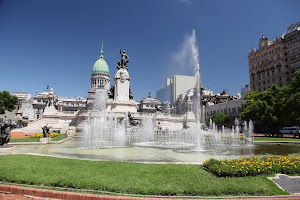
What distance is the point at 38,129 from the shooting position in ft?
134

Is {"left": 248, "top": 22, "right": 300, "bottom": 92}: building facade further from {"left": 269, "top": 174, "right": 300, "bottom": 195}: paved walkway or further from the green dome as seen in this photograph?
the green dome

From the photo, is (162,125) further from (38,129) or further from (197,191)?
(197,191)

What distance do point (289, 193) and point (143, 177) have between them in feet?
15.2

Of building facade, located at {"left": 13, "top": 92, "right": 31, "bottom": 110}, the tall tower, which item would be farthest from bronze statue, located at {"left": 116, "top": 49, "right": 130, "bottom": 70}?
building facade, located at {"left": 13, "top": 92, "right": 31, "bottom": 110}

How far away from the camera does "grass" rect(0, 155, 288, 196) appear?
20.9 ft

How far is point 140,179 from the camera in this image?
7.12 meters

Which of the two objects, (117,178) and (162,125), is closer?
(117,178)

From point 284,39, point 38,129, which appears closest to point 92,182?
point 38,129

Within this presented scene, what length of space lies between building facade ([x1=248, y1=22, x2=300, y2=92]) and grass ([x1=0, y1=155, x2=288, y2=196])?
62856mm

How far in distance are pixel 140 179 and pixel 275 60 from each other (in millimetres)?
70812

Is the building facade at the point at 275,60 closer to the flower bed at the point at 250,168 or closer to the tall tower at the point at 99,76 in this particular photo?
the flower bed at the point at 250,168

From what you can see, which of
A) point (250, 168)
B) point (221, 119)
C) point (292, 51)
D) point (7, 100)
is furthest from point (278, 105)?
point (7, 100)

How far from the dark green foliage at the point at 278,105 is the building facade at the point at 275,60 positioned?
1978 cm

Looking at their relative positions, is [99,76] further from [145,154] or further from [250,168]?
[250,168]
